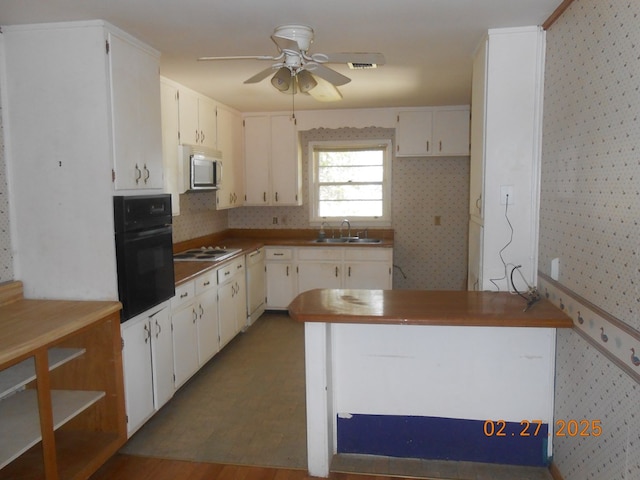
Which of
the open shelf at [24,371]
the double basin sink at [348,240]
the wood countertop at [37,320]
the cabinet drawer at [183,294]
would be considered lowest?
the open shelf at [24,371]

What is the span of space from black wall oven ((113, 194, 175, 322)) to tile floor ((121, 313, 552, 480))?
0.80m

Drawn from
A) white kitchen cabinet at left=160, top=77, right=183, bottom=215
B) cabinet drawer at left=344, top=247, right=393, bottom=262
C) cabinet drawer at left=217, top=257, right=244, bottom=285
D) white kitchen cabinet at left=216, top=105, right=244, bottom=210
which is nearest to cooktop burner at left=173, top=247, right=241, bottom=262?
cabinet drawer at left=217, top=257, right=244, bottom=285

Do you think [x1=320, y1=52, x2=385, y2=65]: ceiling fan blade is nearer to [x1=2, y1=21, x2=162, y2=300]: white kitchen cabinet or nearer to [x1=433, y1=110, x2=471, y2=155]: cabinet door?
[x1=2, y1=21, x2=162, y2=300]: white kitchen cabinet

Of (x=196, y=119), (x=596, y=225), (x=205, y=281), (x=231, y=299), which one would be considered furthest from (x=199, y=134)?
(x=596, y=225)

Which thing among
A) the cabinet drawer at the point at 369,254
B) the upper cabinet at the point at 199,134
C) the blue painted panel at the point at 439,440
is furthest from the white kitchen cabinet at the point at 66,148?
the cabinet drawer at the point at 369,254

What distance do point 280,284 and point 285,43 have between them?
355 cm

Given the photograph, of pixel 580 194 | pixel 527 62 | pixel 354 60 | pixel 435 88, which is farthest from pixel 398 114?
pixel 580 194

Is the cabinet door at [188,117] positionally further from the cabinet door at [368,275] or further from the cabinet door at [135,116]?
the cabinet door at [368,275]

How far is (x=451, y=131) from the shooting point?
17.9 ft

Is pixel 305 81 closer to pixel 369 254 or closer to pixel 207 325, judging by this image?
pixel 207 325

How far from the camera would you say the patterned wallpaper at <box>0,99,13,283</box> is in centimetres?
265

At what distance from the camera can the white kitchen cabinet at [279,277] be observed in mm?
5551

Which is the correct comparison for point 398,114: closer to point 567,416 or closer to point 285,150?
point 285,150

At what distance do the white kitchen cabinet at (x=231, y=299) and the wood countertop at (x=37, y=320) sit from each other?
65.9 inches
